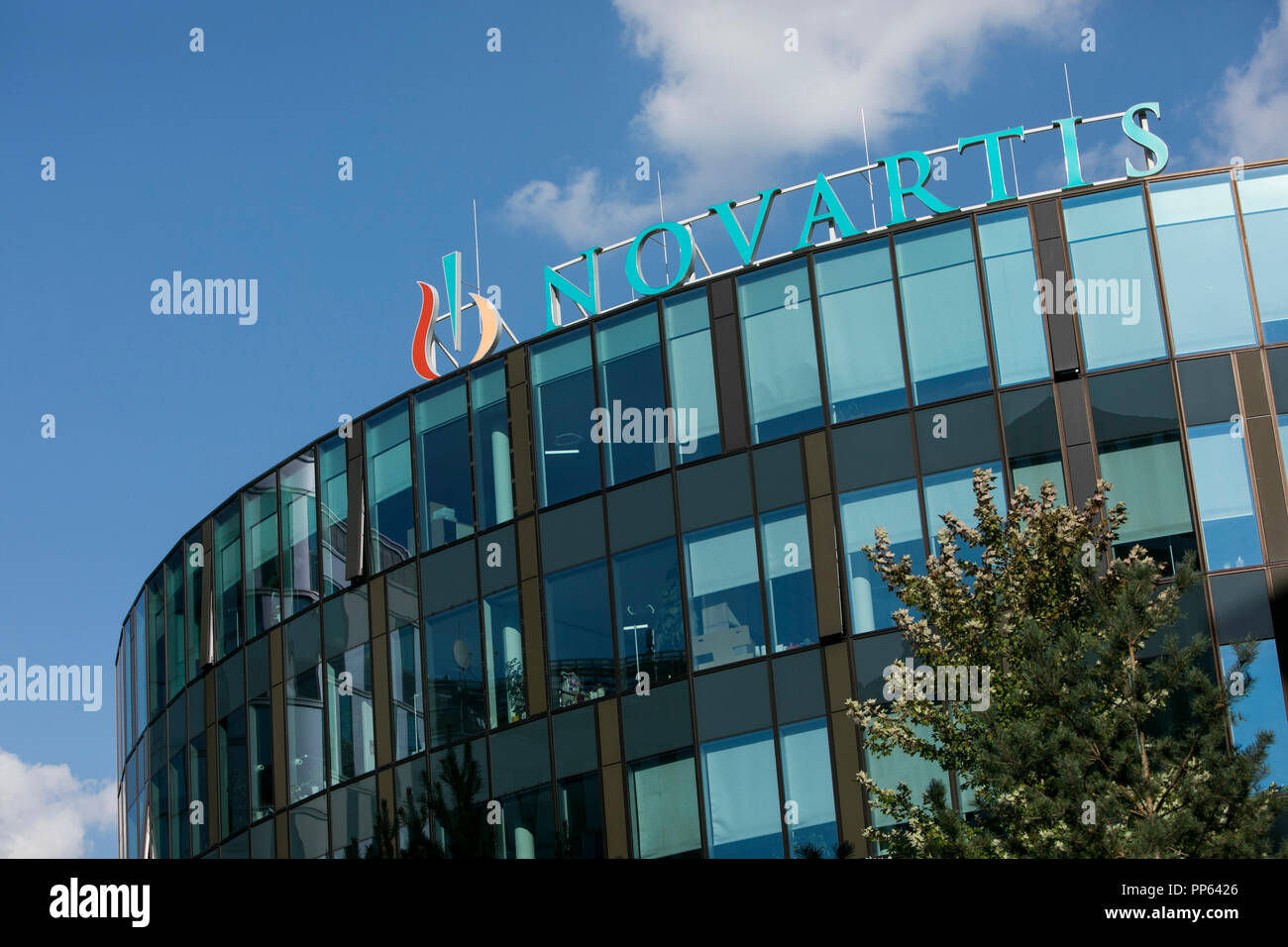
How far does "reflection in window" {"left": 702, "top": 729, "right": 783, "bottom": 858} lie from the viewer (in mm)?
30953

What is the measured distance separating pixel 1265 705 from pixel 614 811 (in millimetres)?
13034

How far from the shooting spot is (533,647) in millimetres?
34969

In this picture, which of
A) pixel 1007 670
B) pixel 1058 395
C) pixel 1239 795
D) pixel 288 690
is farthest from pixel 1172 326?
pixel 288 690

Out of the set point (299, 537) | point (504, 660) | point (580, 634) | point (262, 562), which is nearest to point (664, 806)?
point (580, 634)

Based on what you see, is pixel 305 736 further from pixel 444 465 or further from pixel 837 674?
pixel 837 674

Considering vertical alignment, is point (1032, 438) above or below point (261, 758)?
above

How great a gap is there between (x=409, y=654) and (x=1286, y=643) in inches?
760

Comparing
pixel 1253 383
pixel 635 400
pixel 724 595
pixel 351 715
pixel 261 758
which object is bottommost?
pixel 261 758

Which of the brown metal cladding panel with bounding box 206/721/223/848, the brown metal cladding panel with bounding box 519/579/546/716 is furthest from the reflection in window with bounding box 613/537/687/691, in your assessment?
the brown metal cladding panel with bounding box 206/721/223/848

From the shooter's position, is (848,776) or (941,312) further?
(941,312)

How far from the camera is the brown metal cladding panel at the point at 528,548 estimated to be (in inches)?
1396

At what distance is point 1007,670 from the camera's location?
23609mm

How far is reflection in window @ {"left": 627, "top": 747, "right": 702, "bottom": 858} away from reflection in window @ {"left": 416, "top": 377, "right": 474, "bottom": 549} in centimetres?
759

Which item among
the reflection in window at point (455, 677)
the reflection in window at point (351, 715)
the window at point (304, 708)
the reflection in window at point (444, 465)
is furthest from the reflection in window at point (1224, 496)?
the window at point (304, 708)
